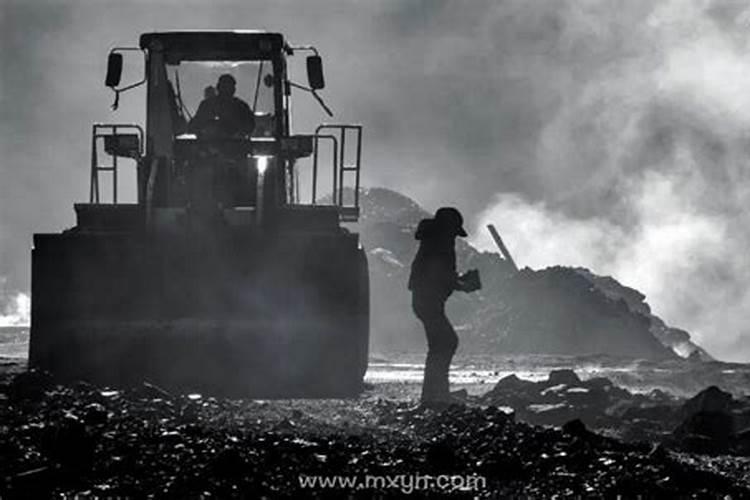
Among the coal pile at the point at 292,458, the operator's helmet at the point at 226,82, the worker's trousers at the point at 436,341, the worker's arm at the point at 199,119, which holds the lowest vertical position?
the coal pile at the point at 292,458

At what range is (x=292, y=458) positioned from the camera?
29.9ft

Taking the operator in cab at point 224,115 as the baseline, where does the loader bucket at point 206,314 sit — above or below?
below

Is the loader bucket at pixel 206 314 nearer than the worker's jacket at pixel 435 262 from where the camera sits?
Yes

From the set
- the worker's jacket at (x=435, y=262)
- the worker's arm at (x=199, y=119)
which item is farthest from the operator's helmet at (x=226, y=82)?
the worker's jacket at (x=435, y=262)

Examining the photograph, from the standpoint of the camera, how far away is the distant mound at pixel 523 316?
65.1 m

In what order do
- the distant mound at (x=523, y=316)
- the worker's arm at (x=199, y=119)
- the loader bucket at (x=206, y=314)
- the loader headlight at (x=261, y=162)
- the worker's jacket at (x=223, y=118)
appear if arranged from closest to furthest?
the loader bucket at (x=206, y=314) < the loader headlight at (x=261, y=162) < the worker's jacket at (x=223, y=118) < the worker's arm at (x=199, y=119) < the distant mound at (x=523, y=316)

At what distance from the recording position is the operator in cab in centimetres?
1691

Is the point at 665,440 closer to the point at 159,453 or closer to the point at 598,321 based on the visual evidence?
the point at 159,453

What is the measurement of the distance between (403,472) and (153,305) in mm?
7351

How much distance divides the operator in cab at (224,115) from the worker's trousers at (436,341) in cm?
265

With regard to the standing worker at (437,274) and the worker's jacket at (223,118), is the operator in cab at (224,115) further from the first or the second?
the standing worker at (437,274)

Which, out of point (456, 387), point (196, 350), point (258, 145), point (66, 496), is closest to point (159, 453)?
point (66, 496)

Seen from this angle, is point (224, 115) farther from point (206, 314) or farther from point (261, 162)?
point (206, 314)

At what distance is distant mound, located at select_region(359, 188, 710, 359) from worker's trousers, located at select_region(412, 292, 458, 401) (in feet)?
144
